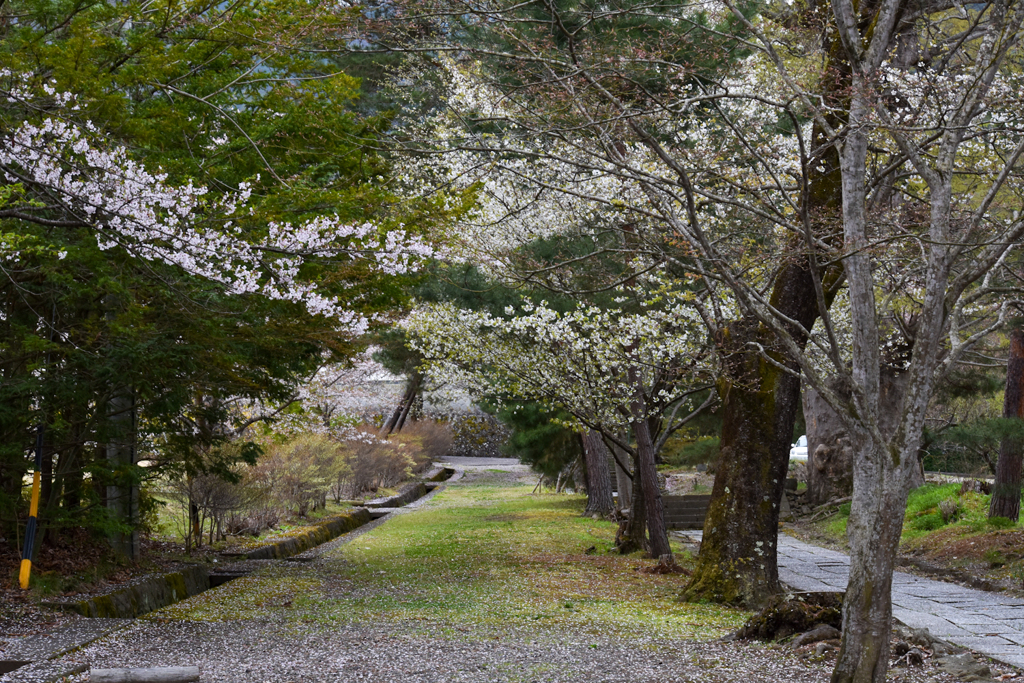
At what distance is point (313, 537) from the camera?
13844 millimetres

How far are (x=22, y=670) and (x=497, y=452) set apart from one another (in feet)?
126

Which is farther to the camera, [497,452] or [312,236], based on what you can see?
[497,452]

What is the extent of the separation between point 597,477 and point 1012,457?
8219 mm

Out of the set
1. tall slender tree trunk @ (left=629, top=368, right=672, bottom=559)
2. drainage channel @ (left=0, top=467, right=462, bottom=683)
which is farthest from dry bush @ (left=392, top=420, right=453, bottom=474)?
tall slender tree trunk @ (left=629, top=368, right=672, bottom=559)

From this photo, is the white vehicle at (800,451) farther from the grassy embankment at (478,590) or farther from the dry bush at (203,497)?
the dry bush at (203,497)

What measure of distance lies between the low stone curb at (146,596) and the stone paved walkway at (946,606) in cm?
682

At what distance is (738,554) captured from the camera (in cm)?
789

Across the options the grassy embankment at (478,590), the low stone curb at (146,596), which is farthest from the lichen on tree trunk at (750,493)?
the low stone curb at (146,596)

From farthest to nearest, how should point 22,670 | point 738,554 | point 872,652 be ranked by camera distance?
point 738,554 < point 22,670 < point 872,652

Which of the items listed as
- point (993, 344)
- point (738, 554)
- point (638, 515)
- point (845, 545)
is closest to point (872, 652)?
point (738, 554)

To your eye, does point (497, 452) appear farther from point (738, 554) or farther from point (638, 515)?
point (738, 554)

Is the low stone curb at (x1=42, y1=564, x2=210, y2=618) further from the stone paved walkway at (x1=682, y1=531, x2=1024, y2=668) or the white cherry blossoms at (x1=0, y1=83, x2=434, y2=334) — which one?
the stone paved walkway at (x1=682, y1=531, x2=1024, y2=668)

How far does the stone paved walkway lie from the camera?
617 cm

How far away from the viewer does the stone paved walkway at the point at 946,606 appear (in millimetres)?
6172
